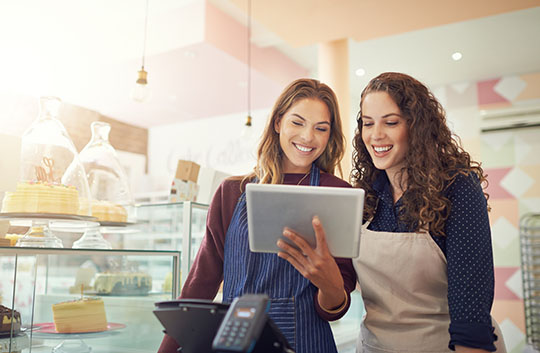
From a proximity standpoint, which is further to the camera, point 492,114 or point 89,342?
point 492,114

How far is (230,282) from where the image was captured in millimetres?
1452

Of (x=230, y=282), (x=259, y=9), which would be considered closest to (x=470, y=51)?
(x=259, y=9)

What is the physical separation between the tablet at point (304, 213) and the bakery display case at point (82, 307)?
25.4 inches

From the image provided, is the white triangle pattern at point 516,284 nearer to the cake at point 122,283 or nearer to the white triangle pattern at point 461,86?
the white triangle pattern at point 461,86

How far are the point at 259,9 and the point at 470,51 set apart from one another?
2.63 metres

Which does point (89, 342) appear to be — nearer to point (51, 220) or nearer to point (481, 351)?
point (51, 220)

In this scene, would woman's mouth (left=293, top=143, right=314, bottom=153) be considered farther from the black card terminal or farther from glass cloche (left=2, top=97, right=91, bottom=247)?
glass cloche (left=2, top=97, right=91, bottom=247)

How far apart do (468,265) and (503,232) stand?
199 inches

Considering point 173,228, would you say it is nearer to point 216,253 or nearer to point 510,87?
point 216,253

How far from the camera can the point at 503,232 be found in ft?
19.0

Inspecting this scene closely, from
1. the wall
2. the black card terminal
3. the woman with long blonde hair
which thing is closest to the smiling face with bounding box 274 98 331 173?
the woman with long blonde hair

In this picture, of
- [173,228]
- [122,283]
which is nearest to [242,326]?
[122,283]

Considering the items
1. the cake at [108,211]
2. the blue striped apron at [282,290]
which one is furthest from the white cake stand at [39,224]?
the blue striped apron at [282,290]

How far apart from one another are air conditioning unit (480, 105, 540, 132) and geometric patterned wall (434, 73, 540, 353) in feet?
0.31
